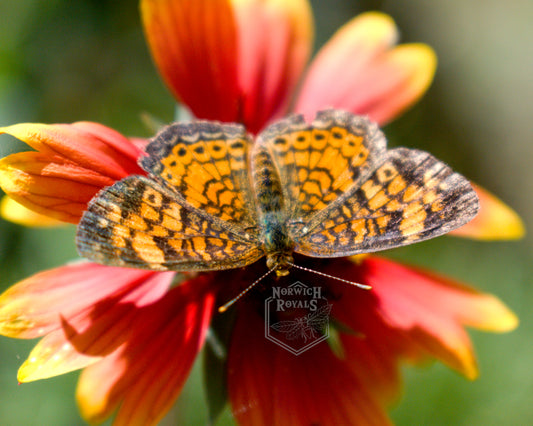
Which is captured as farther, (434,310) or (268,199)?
(434,310)

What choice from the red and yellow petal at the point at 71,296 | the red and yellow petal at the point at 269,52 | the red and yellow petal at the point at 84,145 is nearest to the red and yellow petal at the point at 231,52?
the red and yellow petal at the point at 269,52

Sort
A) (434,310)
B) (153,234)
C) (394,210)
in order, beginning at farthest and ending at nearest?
(434,310) → (394,210) → (153,234)

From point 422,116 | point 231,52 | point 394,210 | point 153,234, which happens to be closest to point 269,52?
point 231,52

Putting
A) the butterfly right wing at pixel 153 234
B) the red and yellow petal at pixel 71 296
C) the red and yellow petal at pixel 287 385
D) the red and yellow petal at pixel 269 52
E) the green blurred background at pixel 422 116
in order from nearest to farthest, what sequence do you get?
1. the butterfly right wing at pixel 153 234
2. the red and yellow petal at pixel 71 296
3. the red and yellow petal at pixel 287 385
4. the red and yellow petal at pixel 269 52
5. the green blurred background at pixel 422 116

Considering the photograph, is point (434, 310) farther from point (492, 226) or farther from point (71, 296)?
point (71, 296)

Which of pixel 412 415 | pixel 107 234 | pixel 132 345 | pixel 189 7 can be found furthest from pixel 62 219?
pixel 412 415

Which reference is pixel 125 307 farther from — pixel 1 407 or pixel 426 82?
pixel 426 82

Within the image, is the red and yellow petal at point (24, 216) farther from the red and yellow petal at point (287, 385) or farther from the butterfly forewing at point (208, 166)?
the red and yellow petal at point (287, 385)
